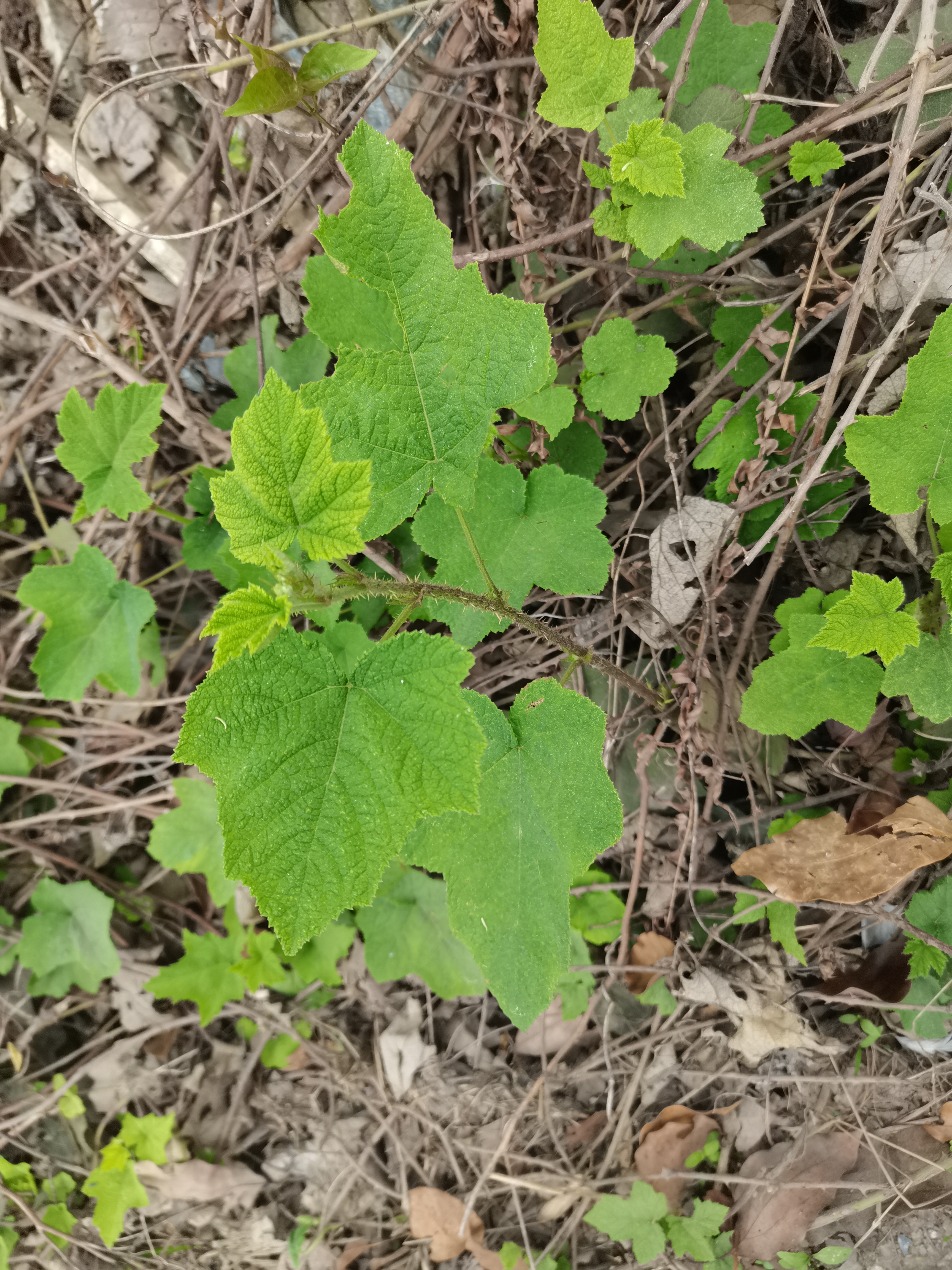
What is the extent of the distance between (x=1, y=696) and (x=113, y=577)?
974mm

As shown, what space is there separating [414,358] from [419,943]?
6.09ft

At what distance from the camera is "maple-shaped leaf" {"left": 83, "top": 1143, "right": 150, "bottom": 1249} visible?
286cm

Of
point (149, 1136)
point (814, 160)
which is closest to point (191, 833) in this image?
point (149, 1136)

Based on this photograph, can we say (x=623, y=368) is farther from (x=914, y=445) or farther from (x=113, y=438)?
(x=113, y=438)

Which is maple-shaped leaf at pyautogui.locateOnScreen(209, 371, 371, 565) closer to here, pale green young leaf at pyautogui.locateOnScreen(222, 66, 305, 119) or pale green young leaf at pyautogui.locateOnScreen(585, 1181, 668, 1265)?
pale green young leaf at pyautogui.locateOnScreen(222, 66, 305, 119)

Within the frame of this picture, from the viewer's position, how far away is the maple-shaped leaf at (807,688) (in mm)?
1685

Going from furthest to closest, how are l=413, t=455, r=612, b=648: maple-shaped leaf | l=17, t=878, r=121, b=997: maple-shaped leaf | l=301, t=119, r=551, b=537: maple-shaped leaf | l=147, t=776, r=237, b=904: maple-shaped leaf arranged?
l=17, t=878, r=121, b=997: maple-shaped leaf < l=147, t=776, r=237, b=904: maple-shaped leaf < l=413, t=455, r=612, b=648: maple-shaped leaf < l=301, t=119, r=551, b=537: maple-shaped leaf

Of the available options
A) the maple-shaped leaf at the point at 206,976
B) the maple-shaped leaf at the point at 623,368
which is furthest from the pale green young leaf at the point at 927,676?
the maple-shaped leaf at the point at 206,976

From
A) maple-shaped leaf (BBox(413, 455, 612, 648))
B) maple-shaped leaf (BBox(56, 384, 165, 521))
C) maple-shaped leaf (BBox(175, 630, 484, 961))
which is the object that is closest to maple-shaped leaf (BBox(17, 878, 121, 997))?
maple-shaped leaf (BBox(56, 384, 165, 521))

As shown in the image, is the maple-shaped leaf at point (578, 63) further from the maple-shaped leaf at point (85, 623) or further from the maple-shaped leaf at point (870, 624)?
the maple-shaped leaf at point (85, 623)

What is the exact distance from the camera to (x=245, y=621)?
1.08 meters

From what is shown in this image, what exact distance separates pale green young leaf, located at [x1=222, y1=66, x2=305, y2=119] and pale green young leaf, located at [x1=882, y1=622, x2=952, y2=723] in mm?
1864

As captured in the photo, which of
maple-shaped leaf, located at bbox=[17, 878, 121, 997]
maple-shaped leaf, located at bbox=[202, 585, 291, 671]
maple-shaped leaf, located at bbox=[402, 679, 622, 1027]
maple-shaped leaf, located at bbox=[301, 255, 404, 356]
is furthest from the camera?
maple-shaped leaf, located at bbox=[17, 878, 121, 997]

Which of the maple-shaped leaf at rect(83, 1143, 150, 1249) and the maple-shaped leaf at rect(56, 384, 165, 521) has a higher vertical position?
the maple-shaped leaf at rect(56, 384, 165, 521)
